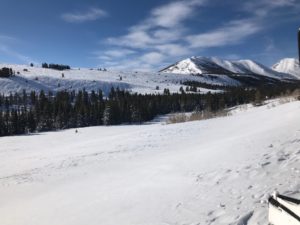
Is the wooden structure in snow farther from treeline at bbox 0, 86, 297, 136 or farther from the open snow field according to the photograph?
treeline at bbox 0, 86, 297, 136

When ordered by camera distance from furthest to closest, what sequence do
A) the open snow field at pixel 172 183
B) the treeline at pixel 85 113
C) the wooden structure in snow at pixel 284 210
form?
the treeline at pixel 85 113, the open snow field at pixel 172 183, the wooden structure in snow at pixel 284 210

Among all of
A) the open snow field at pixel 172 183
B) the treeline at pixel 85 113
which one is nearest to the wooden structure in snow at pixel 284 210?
the open snow field at pixel 172 183

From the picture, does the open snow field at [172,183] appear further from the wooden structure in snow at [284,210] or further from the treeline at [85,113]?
the treeline at [85,113]

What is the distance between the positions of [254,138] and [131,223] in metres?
7.00

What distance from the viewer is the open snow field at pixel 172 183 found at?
7699 mm

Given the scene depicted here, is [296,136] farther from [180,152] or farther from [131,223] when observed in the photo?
[131,223]

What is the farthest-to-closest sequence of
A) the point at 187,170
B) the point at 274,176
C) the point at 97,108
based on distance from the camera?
the point at 97,108
the point at 187,170
the point at 274,176

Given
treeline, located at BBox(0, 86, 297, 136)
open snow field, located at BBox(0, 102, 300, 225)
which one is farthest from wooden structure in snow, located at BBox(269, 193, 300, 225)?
treeline, located at BBox(0, 86, 297, 136)

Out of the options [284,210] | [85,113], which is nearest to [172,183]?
[284,210]

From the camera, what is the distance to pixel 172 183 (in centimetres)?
1005

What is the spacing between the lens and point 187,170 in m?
Result: 11.1

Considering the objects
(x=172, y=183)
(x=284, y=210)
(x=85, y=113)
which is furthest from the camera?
(x=85, y=113)

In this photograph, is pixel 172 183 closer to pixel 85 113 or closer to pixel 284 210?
pixel 284 210

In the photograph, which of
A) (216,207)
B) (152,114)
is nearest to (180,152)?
(216,207)
